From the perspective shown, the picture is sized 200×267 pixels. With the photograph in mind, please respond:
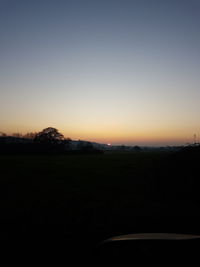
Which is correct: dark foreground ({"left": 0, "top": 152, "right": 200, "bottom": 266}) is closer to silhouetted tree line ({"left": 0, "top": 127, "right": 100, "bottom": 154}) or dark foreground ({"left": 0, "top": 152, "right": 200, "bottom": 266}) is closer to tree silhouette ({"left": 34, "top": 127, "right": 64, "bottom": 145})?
silhouetted tree line ({"left": 0, "top": 127, "right": 100, "bottom": 154})

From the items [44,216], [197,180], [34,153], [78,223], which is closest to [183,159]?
[197,180]

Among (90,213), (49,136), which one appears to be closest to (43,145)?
(49,136)

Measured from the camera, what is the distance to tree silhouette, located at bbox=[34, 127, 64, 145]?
88.9m

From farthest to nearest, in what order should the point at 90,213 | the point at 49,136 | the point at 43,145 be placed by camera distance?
the point at 49,136 < the point at 43,145 < the point at 90,213

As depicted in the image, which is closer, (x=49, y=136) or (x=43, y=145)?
(x=43, y=145)

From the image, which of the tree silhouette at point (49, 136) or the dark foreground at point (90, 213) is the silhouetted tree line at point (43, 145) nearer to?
the tree silhouette at point (49, 136)

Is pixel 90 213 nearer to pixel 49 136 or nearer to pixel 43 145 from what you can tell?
pixel 43 145

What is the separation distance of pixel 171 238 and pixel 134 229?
5034mm

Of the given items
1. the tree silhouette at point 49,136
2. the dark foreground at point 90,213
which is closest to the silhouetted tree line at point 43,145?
the tree silhouette at point 49,136

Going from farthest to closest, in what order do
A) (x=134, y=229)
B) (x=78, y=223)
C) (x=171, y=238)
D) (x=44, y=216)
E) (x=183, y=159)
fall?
(x=183, y=159) < (x=44, y=216) < (x=78, y=223) < (x=134, y=229) < (x=171, y=238)

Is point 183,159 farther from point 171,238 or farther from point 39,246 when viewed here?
point 171,238

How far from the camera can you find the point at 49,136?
9119 centimetres

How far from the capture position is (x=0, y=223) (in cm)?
749

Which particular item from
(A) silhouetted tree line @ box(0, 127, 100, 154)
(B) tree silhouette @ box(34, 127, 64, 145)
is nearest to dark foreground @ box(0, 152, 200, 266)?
(A) silhouetted tree line @ box(0, 127, 100, 154)
